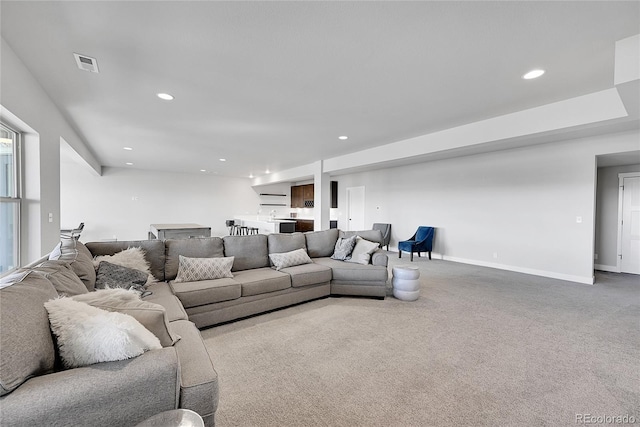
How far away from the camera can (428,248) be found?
6.60 metres

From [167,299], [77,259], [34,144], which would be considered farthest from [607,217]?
[34,144]

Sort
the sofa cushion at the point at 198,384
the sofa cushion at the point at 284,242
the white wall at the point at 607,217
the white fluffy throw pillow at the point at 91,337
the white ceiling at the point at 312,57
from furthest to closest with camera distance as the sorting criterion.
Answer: the white wall at the point at 607,217, the sofa cushion at the point at 284,242, the white ceiling at the point at 312,57, the sofa cushion at the point at 198,384, the white fluffy throw pillow at the point at 91,337

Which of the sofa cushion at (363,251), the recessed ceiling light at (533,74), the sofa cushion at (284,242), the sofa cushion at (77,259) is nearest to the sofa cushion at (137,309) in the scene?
the sofa cushion at (77,259)

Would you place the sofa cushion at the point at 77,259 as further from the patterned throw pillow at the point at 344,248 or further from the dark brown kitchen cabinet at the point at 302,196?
the dark brown kitchen cabinet at the point at 302,196

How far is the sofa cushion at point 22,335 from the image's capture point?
36.7 inches

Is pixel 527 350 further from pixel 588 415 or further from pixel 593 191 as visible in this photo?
pixel 593 191

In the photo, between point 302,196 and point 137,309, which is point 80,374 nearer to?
point 137,309

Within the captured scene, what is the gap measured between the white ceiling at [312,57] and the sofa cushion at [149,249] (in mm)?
1754

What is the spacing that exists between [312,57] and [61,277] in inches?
97.4

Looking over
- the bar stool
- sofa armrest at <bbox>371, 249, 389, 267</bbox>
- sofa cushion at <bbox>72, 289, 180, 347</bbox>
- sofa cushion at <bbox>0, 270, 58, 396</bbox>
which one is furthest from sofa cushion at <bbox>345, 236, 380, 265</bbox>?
the bar stool

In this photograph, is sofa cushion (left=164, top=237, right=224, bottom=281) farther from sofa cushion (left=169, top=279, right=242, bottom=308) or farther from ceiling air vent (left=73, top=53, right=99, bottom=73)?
ceiling air vent (left=73, top=53, right=99, bottom=73)

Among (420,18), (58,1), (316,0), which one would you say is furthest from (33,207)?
(420,18)

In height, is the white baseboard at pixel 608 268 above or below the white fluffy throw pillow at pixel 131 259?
below

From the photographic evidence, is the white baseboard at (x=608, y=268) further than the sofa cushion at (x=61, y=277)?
Yes
